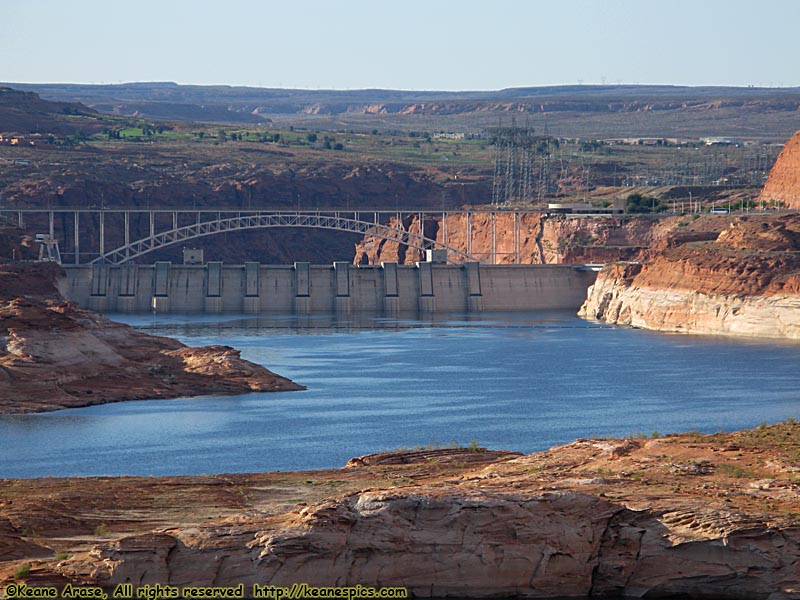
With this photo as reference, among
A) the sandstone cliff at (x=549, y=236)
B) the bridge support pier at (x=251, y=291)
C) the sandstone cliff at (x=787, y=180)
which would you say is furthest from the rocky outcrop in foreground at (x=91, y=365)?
the sandstone cliff at (x=787, y=180)

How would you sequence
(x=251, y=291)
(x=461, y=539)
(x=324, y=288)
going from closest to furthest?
(x=461, y=539), (x=251, y=291), (x=324, y=288)

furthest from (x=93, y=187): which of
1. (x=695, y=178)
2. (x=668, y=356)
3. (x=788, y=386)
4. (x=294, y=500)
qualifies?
(x=294, y=500)

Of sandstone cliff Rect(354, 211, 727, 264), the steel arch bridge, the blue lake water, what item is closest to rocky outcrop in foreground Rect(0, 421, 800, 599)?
the blue lake water

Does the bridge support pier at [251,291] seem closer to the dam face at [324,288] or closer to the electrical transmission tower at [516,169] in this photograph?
the dam face at [324,288]

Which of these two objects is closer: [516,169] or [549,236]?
[549,236]

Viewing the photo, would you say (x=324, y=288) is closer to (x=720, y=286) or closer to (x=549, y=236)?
(x=549, y=236)

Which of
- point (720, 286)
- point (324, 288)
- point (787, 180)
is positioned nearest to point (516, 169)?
point (787, 180)

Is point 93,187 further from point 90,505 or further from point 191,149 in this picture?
point 90,505
